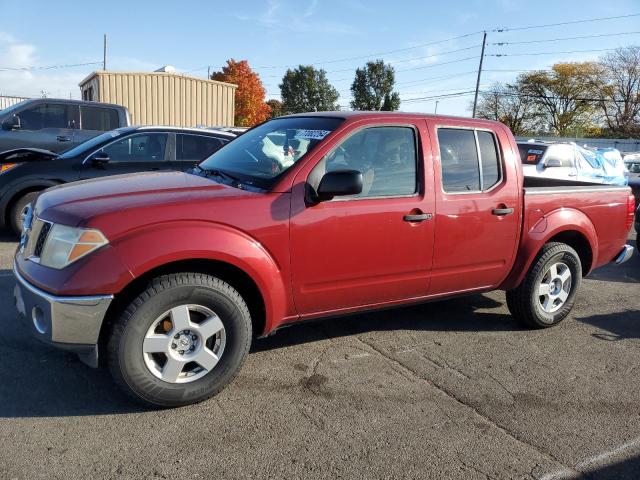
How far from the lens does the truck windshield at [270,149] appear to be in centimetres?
372

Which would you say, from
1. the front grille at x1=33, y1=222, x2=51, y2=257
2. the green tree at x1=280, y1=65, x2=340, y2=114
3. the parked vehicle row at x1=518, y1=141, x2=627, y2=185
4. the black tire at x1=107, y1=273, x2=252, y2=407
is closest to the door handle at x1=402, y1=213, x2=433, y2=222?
the black tire at x1=107, y1=273, x2=252, y2=407

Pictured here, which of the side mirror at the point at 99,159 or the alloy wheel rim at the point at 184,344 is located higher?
the side mirror at the point at 99,159

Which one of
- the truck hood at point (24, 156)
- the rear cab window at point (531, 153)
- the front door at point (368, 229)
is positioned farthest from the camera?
the rear cab window at point (531, 153)

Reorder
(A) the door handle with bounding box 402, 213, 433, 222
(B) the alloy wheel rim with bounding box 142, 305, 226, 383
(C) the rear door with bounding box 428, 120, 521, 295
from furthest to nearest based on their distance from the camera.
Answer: (C) the rear door with bounding box 428, 120, 521, 295, (A) the door handle with bounding box 402, 213, 433, 222, (B) the alloy wheel rim with bounding box 142, 305, 226, 383

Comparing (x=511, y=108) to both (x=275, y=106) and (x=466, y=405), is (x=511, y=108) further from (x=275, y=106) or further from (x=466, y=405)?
(x=466, y=405)

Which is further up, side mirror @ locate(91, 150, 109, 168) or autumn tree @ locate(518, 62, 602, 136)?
autumn tree @ locate(518, 62, 602, 136)

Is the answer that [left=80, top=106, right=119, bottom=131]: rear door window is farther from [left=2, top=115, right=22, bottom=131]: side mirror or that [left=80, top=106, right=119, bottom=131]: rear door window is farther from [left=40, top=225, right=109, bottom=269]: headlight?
[left=40, top=225, right=109, bottom=269]: headlight

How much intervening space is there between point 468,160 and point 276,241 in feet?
5.96

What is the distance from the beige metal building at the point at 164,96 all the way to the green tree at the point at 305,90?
158 ft

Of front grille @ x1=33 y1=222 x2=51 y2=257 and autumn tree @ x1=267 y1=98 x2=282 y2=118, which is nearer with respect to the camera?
front grille @ x1=33 y1=222 x2=51 y2=257

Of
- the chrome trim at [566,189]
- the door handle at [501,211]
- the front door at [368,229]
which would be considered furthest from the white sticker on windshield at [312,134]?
the chrome trim at [566,189]

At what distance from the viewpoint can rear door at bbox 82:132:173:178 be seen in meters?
7.46

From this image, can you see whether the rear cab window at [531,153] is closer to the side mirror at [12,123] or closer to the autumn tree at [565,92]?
the side mirror at [12,123]

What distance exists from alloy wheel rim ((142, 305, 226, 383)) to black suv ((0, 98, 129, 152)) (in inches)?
325
